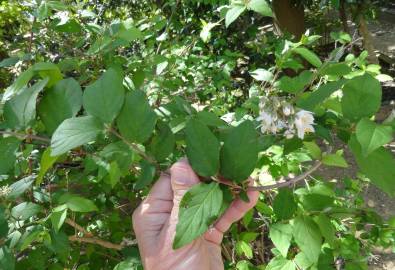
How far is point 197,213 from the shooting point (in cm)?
73

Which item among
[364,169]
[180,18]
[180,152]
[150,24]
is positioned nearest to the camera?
[364,169]

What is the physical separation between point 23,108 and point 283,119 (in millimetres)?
555

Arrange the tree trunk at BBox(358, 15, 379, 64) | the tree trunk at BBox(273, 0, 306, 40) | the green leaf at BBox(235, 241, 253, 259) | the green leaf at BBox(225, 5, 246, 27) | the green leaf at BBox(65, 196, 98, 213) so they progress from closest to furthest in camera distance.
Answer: the green leaf at BBox(65, 196, 98, 213)
the green leaf at BBox(225, 5, 246, 27)
the green leaf at BBox(235, 241, 253, 259)
the tree trunk at BBox(358, 15, 379, 64)
the tree trunk at BBox(273, 0, 306, 40)

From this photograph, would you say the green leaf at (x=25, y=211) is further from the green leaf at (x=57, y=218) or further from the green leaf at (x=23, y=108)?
the green leaf at (x=23, y=108)

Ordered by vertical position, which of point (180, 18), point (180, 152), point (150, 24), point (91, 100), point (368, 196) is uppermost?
point (91, 100)

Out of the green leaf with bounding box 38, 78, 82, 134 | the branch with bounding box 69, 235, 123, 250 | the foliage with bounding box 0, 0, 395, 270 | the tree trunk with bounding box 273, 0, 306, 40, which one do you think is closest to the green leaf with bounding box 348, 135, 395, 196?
the foliage with bounding box 0, 0, 395, 270

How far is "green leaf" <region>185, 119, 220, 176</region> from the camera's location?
0.78m

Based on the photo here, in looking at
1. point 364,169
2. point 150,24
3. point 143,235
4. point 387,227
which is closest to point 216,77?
point 150,24

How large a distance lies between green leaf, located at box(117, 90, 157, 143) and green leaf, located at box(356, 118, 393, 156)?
15.8 inches

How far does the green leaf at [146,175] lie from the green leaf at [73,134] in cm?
17

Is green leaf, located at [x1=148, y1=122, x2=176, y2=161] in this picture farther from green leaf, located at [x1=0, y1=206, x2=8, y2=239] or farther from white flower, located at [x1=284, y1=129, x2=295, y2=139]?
green leaf, located at [x1=0, y1=206, x2=8, y2=239]

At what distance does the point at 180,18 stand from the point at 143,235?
3298 millimetres

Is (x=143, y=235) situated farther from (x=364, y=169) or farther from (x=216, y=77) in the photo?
(x=216, y=77)

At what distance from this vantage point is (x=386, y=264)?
2.73 m
